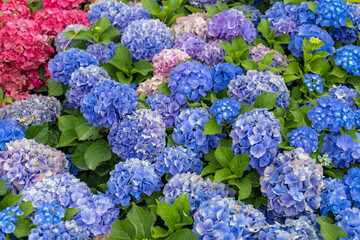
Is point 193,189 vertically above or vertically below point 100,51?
below

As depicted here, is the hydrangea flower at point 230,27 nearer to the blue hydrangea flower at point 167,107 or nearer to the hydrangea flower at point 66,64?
the blue hydrangea flower at point 167,107

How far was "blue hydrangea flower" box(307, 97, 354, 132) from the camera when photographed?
2693mm

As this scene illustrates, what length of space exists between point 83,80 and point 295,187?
1726 millimetres

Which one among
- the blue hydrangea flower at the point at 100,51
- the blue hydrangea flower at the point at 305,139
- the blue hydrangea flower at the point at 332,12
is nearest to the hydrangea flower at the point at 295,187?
the blue hydrangea flower at the point at 305,139

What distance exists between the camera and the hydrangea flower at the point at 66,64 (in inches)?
123

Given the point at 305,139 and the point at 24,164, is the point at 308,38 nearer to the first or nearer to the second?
the point at 305,139

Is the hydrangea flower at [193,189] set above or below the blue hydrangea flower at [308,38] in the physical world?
below

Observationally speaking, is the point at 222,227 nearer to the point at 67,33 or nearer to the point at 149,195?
the point at 149,195

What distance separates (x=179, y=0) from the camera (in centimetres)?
406

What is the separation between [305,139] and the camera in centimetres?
257

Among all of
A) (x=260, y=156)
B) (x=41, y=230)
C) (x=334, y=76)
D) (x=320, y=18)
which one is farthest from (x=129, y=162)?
(x=320, y=18)

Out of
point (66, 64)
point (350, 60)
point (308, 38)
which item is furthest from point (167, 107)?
point (350, 60)

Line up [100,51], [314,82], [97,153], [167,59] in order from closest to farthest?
[97,153], [314,82], [167,59], [100,51]

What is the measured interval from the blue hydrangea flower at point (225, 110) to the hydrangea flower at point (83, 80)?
96cm
